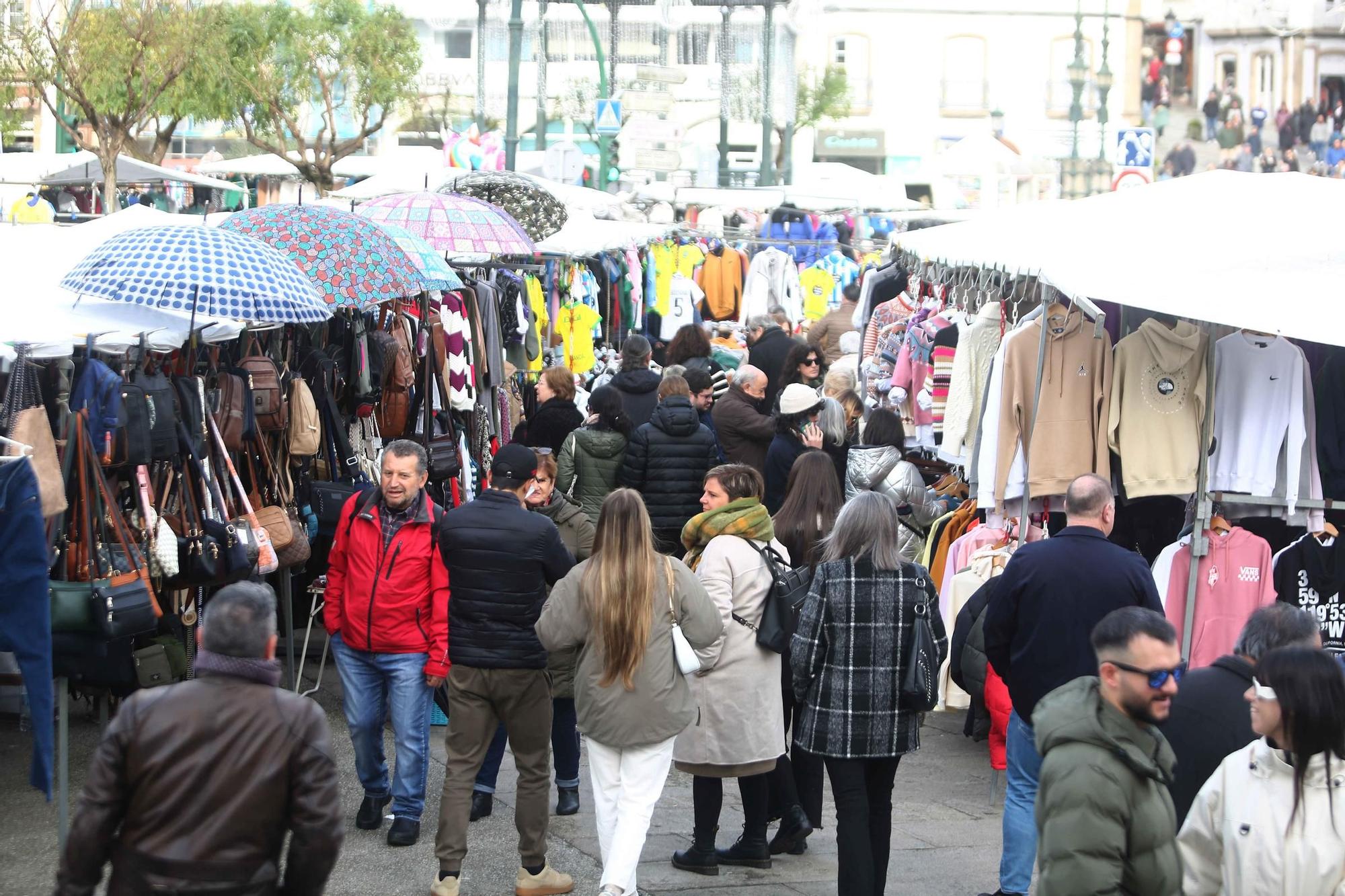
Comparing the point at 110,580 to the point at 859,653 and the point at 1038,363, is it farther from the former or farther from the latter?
the point at 1038,363

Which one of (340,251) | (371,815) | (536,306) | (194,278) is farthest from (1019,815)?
(536,306)

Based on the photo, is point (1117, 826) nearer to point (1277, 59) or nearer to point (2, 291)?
point (2, 291)

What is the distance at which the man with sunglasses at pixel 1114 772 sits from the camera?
3.99 m

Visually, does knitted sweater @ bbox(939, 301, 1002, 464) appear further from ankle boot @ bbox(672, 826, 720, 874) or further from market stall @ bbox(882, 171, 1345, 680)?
ankle boot @ bbox(672, 826, 720, 874)

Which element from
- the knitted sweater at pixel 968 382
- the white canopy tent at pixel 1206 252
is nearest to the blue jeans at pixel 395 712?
the white canopy tent at pixel 1206 252

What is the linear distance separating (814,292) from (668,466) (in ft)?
39.7

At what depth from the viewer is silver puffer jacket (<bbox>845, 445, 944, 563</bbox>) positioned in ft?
31.5

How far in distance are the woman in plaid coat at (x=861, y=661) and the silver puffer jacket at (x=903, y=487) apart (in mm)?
3455

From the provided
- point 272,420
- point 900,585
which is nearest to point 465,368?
point 272,420

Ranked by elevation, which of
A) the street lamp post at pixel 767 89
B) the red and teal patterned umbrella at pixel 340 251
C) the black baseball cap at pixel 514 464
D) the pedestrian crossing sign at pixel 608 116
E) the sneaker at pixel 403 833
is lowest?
the sneaker at pixel 403 833

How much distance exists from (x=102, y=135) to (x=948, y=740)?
613 inches

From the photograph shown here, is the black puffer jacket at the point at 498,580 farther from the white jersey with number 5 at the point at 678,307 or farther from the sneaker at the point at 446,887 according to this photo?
the white jersey with number 5 at the point at 678,307

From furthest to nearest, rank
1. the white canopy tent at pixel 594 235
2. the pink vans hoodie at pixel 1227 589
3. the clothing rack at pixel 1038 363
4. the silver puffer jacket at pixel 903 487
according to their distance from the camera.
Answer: the white canopy tent at pixel 594 235 < the silver puffer jacket at pixel 903 487 < the pink vans hoodie at pixel 1227 589 < the clothing rack at pixel 1038 363

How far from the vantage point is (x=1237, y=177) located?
7754 millimetres
